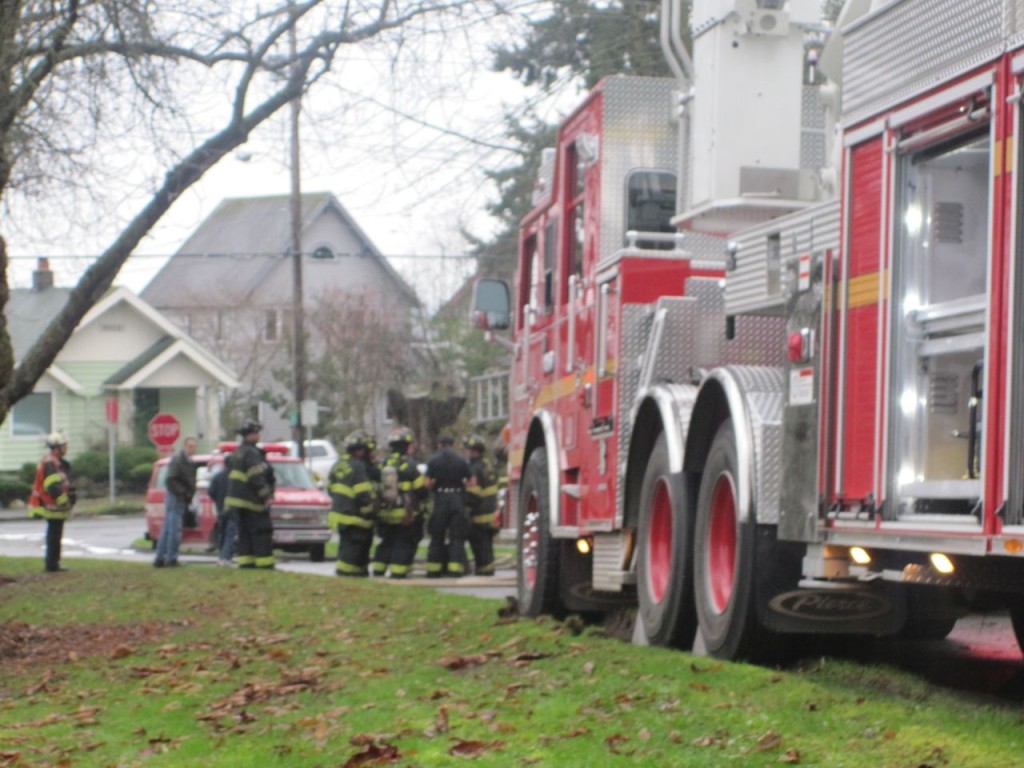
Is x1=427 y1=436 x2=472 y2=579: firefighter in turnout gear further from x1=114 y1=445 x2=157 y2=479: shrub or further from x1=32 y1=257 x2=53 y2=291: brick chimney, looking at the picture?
x1=32 y1=257 x2=53 y2=291: brick chimney

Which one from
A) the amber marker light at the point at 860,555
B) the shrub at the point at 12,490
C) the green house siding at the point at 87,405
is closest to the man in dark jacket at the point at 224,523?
the amber marker light at the point at 860,555

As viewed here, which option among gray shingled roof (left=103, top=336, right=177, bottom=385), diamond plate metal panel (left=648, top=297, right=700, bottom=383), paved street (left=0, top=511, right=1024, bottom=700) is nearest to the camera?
paved street (left=0, top=511, right=1024, bottom=700)

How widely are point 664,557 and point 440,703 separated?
2283 millimetres

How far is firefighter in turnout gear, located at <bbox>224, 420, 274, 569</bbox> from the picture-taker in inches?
818

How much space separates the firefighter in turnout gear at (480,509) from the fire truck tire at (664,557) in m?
10.9

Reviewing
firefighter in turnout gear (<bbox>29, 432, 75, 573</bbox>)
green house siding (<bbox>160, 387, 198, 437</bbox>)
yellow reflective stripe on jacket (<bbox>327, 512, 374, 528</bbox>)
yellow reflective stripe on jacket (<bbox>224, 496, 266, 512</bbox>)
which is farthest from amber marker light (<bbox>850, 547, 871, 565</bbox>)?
green house siding (<bbox>160, 387, 198, 437</bbox>)

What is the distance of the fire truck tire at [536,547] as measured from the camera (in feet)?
42.2

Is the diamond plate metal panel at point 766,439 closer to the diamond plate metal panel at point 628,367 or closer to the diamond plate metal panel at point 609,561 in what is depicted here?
the diamond plate metal panel at point 628,367

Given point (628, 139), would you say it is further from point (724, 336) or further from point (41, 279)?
point (41, 279)

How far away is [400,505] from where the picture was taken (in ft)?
68.6

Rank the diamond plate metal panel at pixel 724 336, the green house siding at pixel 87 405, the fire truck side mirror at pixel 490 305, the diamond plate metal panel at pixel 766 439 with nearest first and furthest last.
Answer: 1. the diamond plate metal panel at pixel 766 439
2. the diamond plate metal panel at pixel 724 336
3. the fire truck side mirror at pixel 490 305
4. the green house siding at pixel 87 405

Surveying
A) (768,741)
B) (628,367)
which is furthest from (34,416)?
(768,741)

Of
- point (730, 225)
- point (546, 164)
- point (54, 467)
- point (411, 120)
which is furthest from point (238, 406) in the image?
point (730, 225)

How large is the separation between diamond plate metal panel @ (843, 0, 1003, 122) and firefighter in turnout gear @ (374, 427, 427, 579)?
12853 millimetres
